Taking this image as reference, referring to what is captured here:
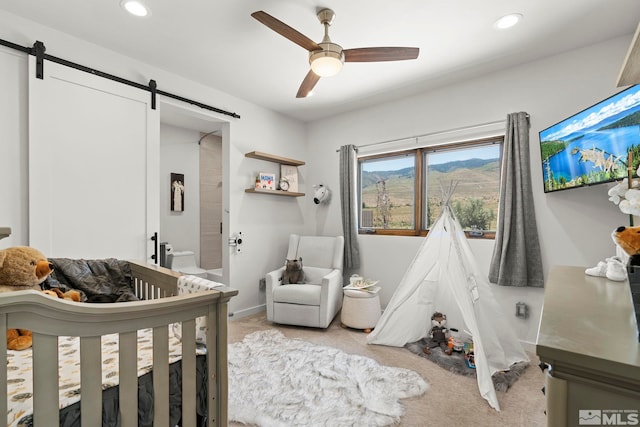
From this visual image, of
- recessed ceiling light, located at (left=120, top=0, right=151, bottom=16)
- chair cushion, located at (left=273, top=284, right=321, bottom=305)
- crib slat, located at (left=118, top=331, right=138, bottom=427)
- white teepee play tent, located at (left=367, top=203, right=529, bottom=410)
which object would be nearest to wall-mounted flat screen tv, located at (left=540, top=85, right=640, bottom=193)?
white teepee play tent, located at (left=367, top=203, right=529, bottom=410)

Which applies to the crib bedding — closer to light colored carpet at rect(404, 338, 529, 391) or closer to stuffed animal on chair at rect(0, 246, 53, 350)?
stuffed animal on chair at rect(0, 246, 53, 350)

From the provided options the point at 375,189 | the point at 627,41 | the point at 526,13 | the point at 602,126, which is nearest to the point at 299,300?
the point at 375,189

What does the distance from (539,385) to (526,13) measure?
2.60 metres

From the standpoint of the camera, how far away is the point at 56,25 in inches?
85.0

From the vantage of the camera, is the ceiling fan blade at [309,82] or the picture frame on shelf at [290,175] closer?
the ceiling fan blade at [309,82]

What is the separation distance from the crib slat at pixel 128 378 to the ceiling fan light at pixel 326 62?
1815 mm

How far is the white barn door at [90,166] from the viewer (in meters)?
2.13

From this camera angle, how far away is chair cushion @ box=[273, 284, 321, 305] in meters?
3.05

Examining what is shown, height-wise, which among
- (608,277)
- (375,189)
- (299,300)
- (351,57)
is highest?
(351,57)

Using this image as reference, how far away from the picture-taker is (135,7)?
1.97 meters

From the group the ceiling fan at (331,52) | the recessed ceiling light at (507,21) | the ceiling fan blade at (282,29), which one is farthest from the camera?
the recessed ceiling light at (507,21)

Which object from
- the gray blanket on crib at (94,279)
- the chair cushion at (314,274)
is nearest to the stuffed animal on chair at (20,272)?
the gray blanket on crib at (94,279)

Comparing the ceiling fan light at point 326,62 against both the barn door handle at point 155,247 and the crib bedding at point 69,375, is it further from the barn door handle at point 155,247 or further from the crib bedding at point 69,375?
the barn door handle at point 155,247

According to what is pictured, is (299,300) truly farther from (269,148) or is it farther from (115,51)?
(115,51)
